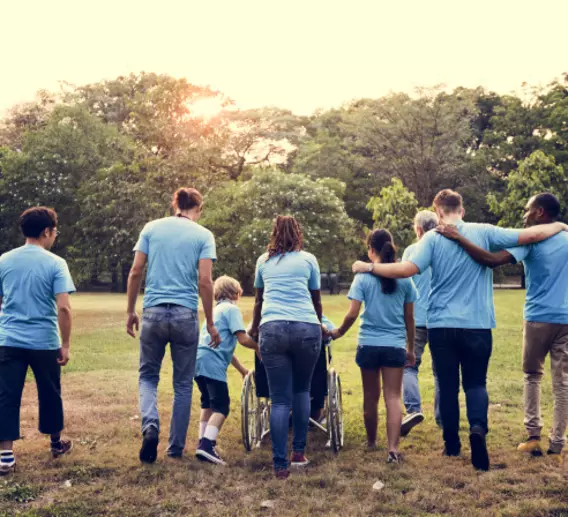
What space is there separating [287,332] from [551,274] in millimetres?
2067

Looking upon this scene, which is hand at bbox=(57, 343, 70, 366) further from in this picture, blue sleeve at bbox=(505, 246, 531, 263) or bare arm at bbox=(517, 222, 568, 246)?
bare arm at bbox=(517, 222, 568, 246)

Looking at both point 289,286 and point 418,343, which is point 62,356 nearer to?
point 289,286

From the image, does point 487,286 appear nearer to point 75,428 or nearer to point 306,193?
point 75,428

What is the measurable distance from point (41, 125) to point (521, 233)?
48.7m

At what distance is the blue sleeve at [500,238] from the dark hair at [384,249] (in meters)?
0.71

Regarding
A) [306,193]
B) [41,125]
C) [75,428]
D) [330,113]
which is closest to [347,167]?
[330,113]

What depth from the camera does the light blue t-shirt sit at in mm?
4923

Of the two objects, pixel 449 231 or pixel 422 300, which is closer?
pixel 449 231

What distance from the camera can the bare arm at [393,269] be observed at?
199 inches

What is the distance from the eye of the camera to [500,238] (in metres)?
5.09

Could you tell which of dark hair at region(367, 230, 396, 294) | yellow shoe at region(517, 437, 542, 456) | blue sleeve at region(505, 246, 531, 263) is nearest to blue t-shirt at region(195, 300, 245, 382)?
dark hair at region(367, 230, 396, 294)

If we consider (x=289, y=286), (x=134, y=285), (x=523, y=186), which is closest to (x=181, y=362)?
(x=134, y=285)

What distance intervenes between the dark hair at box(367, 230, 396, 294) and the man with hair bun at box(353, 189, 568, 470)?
Result: 0.44 ft

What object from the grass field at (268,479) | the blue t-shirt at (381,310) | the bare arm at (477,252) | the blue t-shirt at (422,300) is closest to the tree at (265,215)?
the grass field at (268,479)
